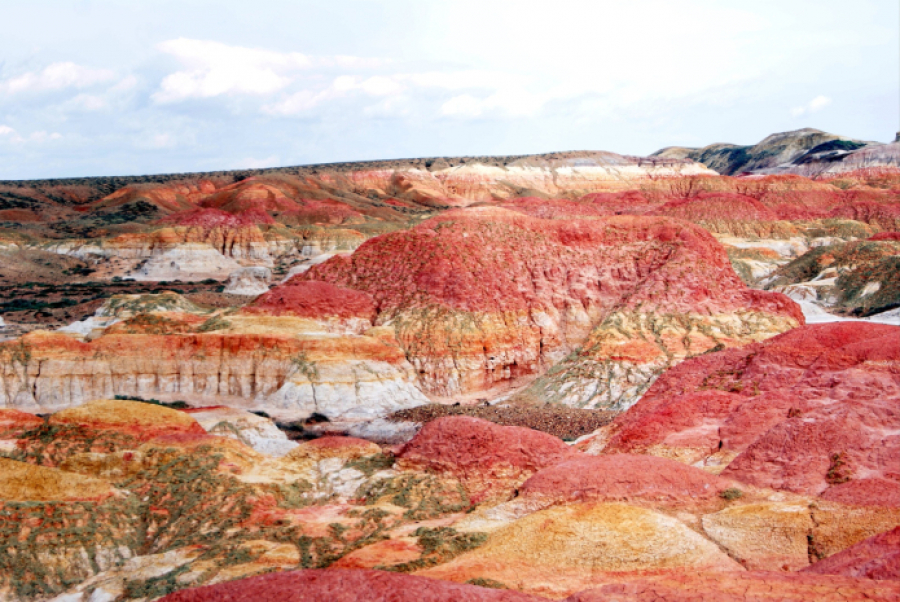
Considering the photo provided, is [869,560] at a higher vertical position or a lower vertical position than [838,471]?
higher

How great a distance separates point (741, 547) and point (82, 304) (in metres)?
77.2

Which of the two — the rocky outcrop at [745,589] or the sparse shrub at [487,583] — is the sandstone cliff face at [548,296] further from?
the rocky outcrop at [745,589]

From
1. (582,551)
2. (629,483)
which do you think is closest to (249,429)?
(629,483)

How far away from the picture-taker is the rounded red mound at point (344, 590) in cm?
1453

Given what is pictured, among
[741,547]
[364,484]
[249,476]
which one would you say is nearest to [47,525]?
[249,476]

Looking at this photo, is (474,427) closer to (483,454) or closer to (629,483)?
(483,454)

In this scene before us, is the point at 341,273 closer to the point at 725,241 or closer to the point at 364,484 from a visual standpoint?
the point at 364,484

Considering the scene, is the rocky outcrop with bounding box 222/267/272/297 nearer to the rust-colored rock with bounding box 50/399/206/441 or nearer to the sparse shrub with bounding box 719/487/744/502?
the rust-colored rock with bounding box 50/399/206/441

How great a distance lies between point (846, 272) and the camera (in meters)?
74.7

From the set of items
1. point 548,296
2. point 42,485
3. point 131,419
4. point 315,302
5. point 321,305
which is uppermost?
point 315,302

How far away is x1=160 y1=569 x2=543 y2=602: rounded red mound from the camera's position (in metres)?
14.5

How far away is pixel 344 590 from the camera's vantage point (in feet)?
48.4

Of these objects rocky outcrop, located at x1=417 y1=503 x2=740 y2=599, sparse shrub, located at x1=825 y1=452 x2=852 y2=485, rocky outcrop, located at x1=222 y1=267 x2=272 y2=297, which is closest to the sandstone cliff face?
sparse shrub, located at x1=825 y1=452 x2=852 y2=485

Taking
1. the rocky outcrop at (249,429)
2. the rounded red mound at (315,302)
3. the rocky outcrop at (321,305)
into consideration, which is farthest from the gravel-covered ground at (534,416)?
the rounded red mound at (315,302)
